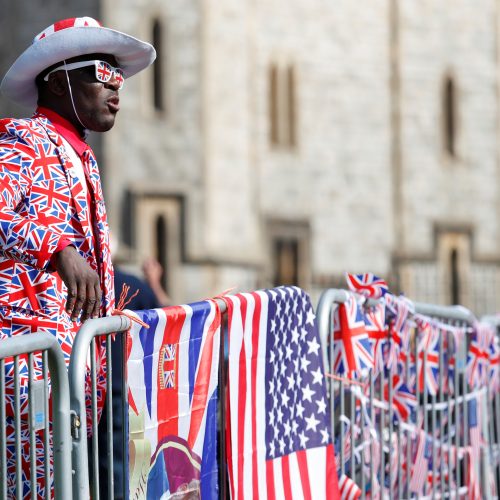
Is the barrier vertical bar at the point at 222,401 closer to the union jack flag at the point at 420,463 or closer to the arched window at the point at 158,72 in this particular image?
the union jack flag at the point at 420,463

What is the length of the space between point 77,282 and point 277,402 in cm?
127

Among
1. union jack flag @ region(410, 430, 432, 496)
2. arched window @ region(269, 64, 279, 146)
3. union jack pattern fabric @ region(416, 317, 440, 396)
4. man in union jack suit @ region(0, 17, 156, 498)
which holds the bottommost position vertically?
union jack flag @ region(410, 430, 432, 496)

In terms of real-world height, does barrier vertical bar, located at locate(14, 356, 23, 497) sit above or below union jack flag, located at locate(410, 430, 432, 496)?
above

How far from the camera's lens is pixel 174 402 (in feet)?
15.2

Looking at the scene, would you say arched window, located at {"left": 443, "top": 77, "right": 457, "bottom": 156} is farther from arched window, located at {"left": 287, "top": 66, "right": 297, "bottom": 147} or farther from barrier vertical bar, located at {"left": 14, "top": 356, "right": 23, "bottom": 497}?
barrier vertical bar, located at {"left": 14, "top": 356, "right": 23, "bottom": 497}

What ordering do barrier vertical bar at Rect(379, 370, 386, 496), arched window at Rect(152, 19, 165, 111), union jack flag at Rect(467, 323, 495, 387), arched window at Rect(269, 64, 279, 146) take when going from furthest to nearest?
1. arched window at Rect(269, 64, 279, 146)
2. arched window at Rect(152, 19, 165, 111)
3. union jack flag at Rect(467, 323, 495, 387)
4. barrier vertical bar at Rect(379, 370, 386, 496)

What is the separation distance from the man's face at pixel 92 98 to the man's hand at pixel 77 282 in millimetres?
579

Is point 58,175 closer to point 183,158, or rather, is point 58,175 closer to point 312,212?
point 183,158

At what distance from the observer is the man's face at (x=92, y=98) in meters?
4.68

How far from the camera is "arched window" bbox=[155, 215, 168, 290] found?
25.2m

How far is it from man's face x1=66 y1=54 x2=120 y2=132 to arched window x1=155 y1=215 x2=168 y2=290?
2044 cm

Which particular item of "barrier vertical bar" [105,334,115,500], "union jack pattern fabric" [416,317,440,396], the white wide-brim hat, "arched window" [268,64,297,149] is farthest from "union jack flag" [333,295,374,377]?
"arched window" [268,64,297,149]

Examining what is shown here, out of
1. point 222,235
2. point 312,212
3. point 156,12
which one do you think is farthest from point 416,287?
point 156,12

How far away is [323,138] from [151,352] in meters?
26.1
